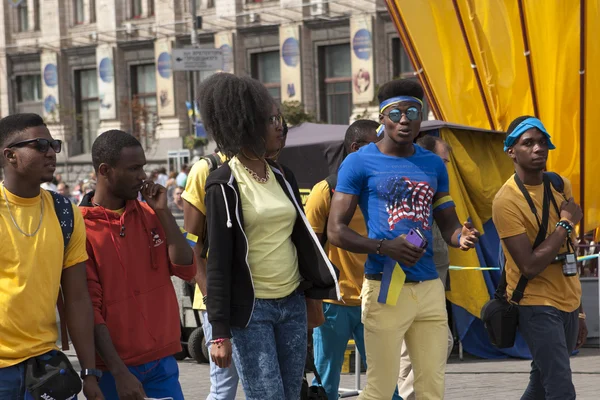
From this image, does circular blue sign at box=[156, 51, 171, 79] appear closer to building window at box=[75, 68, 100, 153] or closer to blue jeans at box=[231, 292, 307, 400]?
building window at box=[75, 68, 100, 153]

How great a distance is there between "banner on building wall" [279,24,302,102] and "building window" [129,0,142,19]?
726 centimetres

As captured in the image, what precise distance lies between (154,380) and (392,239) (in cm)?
129

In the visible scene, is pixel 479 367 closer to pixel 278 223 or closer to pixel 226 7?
pixel 278 223

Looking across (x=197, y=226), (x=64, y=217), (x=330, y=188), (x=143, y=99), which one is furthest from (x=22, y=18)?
(x=64, y=217)

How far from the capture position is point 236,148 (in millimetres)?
4828

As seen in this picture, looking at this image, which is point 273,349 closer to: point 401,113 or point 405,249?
point 405,249

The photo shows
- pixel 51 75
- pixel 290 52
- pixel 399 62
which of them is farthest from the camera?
pixel 51 75

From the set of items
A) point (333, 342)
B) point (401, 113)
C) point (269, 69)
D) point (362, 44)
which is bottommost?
point (333, 342)

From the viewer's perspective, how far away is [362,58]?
4019cm

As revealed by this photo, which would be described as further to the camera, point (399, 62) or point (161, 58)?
point (161, 58)

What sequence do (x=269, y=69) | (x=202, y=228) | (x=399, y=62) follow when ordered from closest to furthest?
1. (x=202, y=228)
2. (x=399, y=62)
3. (x=269, y=69)

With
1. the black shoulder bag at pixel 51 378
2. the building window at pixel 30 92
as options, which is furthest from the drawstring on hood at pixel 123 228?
the building window at pixel 30 92

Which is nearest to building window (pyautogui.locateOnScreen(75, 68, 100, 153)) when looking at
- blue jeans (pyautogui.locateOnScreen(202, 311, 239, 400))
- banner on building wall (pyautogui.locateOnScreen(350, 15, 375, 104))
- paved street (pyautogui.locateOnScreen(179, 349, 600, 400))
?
banner on building wall (pyautogui.locateOnScreen(350, 15, 375, 104))

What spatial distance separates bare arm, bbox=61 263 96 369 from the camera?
4320 mm
